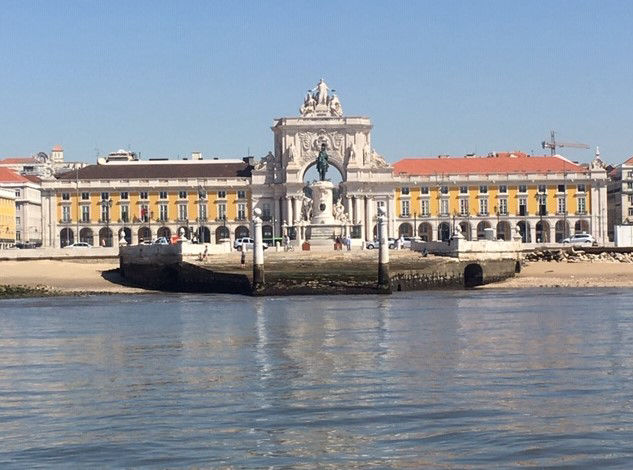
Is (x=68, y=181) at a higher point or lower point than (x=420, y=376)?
higher

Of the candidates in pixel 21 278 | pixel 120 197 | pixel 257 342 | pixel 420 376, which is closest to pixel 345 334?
pixel 257 342

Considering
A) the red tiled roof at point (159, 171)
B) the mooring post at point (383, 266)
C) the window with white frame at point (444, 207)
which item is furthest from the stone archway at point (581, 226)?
the mooring post at point (383, 266)

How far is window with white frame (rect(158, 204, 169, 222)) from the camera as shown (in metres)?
150

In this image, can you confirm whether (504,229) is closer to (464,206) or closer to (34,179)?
(464,206)

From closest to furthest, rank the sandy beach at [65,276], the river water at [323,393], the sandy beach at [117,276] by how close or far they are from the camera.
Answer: the river water at [323,393] < the sandy beach at [117,276] < the sandy beach at [65,276]

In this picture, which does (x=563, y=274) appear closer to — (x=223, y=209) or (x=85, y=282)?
(x=85, y=282)

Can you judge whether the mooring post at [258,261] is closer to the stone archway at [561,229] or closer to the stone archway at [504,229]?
the stone archway at [504,229]

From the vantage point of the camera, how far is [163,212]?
150m


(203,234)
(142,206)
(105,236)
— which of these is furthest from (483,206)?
(105,236)

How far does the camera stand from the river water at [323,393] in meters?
22.1

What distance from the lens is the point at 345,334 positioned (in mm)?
42531

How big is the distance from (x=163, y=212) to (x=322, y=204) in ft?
212

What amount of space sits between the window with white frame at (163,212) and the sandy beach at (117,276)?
188 ft

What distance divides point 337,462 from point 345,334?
69.5 feet
